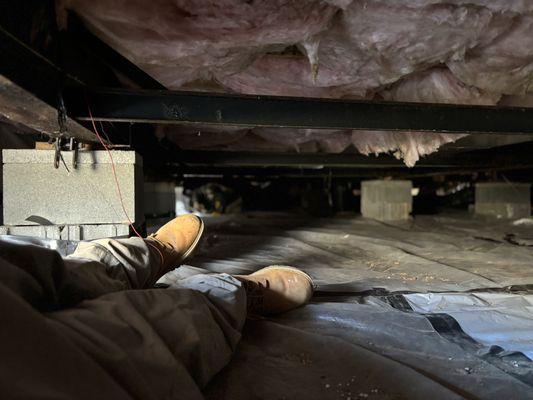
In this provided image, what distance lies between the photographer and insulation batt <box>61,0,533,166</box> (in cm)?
139

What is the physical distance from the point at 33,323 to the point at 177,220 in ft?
5.18

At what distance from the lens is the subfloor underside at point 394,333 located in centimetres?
103

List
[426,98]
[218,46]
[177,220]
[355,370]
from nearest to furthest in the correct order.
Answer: [355,370]
[218,46]
[177,220]
[426,98]

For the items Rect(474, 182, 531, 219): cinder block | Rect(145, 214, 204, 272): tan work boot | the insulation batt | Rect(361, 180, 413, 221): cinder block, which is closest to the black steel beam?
the insulation batt

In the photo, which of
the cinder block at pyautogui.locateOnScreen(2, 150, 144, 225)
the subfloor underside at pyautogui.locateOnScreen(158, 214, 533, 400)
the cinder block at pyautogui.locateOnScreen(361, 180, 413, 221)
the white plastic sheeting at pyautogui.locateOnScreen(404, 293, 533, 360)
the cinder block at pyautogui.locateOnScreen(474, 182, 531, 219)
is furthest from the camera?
the cinder block at pyautogui.locateOnScreen(361, 180, 413, 221)

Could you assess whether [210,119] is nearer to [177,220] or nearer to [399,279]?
[177,220]

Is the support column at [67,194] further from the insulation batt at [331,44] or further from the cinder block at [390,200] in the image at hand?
the cinder block at [390,200]

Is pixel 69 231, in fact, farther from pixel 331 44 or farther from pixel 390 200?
pixel 390 200

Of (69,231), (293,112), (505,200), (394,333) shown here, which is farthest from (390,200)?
(69,231)

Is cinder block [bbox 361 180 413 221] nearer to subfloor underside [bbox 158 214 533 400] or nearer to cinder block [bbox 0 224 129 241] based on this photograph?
subfloor underside [bbox 158 214 533 400]

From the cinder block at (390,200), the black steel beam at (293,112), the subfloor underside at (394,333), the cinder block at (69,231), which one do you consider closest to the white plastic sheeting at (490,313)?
the subfloor underside at (394,333)

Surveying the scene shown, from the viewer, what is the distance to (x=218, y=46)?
1625 millimetres

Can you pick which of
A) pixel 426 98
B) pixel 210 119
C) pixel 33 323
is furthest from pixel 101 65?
pixel 426 98

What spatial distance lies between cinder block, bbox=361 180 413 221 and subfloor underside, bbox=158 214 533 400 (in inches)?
115
